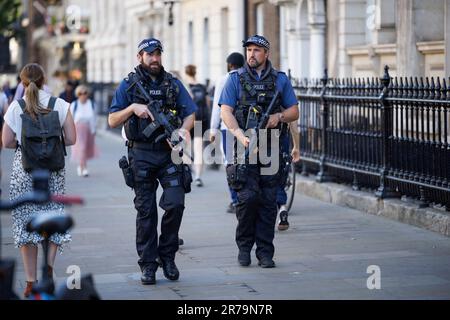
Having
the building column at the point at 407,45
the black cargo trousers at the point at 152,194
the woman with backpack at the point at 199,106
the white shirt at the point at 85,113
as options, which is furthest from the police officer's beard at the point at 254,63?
the white shirt at the point at 85,113

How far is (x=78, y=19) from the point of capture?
61.8 meters

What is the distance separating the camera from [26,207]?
30.9 feet

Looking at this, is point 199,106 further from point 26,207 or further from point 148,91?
point 26,207

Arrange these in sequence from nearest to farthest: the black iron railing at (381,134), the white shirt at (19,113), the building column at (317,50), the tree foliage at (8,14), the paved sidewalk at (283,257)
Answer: the paved sidewalk at (283,257), the white shirt at (19,113), the black iron railing at (381,134), the building column at (317,50), the tree foliage at (8,14)

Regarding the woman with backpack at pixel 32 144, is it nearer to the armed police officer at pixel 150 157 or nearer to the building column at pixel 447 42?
the armed police officer at pixel 150 157

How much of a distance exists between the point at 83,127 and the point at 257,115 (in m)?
11.5

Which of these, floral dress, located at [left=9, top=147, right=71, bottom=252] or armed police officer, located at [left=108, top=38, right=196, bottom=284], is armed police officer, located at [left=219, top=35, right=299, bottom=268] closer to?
armed police officer, located at [left=108, top=38, right=196, bottom=284]

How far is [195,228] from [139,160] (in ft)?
12.5

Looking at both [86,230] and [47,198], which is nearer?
[47,198]

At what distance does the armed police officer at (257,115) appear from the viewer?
33.7ft

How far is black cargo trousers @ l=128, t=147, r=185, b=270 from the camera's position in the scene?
953 centimetres

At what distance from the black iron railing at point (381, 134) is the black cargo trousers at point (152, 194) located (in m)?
3.46
